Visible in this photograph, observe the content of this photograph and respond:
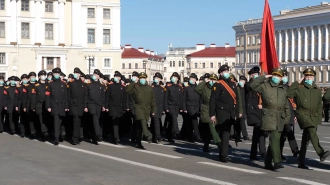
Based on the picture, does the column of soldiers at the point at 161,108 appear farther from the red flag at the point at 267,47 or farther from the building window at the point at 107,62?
the building window at the point at 107,62

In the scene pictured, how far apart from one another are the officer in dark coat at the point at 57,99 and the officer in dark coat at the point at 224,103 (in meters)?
5.82

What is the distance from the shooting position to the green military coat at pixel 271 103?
13.2 meters

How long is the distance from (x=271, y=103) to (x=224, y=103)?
1.81m

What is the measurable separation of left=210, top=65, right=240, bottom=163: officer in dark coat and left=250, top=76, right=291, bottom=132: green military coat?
1588 millimetres

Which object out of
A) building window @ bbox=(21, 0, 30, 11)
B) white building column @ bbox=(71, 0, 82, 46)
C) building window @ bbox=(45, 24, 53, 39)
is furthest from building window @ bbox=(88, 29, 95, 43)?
building window @ bbox=(21, 0, 30, 11)

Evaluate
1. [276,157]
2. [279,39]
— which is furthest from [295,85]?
[279,39]

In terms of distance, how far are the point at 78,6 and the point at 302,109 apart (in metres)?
76.8

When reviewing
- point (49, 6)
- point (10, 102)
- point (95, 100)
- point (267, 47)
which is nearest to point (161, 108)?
point (95, 100)

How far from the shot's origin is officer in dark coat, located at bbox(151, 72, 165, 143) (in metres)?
20.0

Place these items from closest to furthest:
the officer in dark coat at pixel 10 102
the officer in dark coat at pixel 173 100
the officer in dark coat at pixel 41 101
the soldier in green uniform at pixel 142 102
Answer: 1. the soldier in green uniform at pixel 142 102
2. the officer in dark coat at pixel 41 101
3. the officer in dark coat at pixel 173 100
4. the officer in dark coat at pixel 10 102

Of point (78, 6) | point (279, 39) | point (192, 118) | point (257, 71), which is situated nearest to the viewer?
point (257, 71)

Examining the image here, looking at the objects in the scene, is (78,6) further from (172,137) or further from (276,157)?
(276,157)

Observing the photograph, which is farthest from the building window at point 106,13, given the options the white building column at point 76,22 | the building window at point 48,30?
the building window at point 48,30

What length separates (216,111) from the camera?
14977 mm
